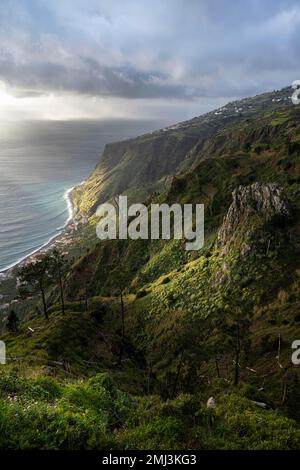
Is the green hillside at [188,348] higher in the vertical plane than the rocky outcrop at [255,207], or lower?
lower

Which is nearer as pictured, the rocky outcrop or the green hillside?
the green hillside

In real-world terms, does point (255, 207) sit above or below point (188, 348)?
above

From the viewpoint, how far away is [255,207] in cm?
6725

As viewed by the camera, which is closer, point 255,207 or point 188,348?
point 188,348

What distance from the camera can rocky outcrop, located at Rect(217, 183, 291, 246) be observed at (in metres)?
62.6

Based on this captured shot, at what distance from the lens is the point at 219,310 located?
55844 millimetres

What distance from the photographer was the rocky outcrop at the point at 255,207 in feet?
205

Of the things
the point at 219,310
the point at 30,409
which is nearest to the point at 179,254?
the point at 219,310

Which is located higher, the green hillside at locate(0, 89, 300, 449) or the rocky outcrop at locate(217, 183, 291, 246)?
the rocky outcrop at locate(217, 183, 291, 246)

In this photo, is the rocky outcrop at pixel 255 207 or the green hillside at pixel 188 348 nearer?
the green hillside at pixel 188 348
